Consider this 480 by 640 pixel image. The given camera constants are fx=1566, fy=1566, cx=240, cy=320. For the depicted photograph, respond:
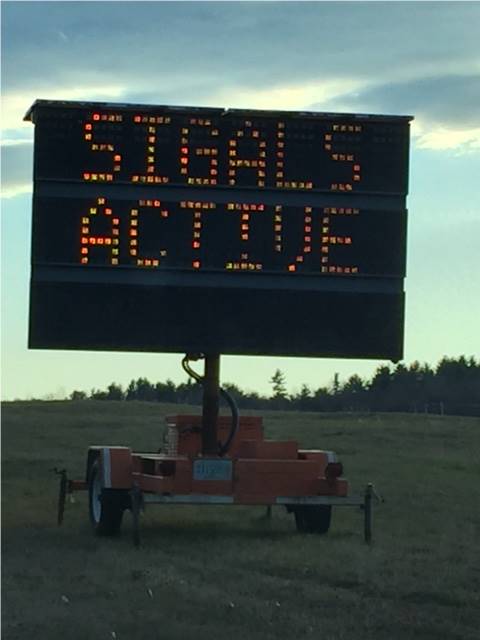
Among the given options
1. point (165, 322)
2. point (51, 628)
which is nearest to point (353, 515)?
point (165, 322)

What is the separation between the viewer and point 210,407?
61.8ft

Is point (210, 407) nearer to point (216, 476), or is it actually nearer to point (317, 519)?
point (216, 476)

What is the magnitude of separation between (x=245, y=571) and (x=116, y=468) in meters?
4.58

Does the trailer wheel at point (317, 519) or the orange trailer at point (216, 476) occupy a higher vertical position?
the orange trailer at point (216, 476)

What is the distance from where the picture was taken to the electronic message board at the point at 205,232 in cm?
1817

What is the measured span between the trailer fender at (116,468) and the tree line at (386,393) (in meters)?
54.9

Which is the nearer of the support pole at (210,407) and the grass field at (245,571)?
the grass field at (245,571)

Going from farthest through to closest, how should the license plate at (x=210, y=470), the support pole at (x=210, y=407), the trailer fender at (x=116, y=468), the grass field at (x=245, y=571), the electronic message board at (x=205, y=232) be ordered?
the support pole at (x=210, y=407) → the trailer fender at (x=116, y=468) → the electronic message board at (x=205, y=232) → the license plate at (x=210, y=470) → the grass field at (x=245, y=571)

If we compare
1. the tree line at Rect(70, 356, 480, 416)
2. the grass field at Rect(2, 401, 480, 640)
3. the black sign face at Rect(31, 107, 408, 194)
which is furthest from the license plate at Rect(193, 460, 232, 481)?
the tree line at Rect(70, 356, 480, 416)

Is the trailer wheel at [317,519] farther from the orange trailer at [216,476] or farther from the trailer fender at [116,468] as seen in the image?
the trailer fender at [116,468]

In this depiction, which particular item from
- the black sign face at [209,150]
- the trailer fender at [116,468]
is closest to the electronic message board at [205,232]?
the black sign face at [209,150]

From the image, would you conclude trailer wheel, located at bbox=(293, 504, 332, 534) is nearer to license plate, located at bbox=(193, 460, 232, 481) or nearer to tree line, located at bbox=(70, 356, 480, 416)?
license plate, located at bbox=(193, 460, 232, 481)

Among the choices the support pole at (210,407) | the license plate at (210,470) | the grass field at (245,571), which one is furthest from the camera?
the support pole at (210,407)

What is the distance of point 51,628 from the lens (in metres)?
10.8
